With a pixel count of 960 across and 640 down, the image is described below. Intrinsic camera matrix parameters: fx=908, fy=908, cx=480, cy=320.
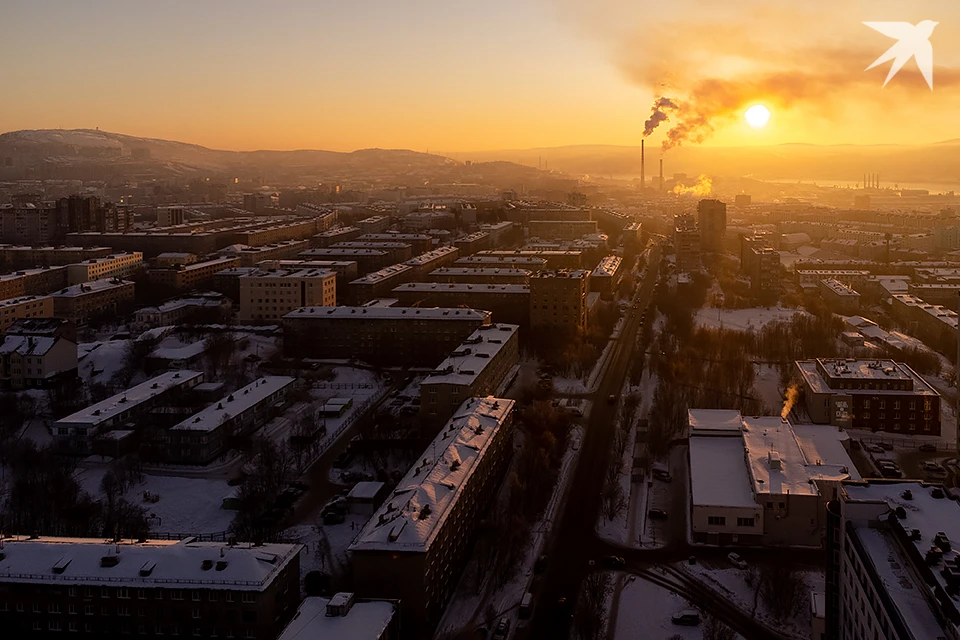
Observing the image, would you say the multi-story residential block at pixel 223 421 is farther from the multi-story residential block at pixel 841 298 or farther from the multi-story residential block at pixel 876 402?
the multi-story residential block at pixel 841 298

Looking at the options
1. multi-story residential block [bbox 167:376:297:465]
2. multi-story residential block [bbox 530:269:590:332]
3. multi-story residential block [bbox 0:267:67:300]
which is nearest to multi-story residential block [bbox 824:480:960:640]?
multi-story residential block [bbox 167:376:297:465]

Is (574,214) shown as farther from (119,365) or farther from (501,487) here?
(501,487)

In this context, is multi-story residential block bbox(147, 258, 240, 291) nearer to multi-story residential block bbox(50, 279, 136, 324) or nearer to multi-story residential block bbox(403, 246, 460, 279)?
multi-story residential block bbox(50, 279, 136, 324)

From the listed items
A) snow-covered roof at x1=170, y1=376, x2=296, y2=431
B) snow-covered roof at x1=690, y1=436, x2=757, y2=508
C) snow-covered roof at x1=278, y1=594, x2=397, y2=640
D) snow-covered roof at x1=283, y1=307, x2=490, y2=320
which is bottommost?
snow-covered roof at x1=690, y1=436, x2=757, y2=508

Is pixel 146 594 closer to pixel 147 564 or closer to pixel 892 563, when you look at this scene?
pixel 147 564

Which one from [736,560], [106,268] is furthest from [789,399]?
[106,268]
